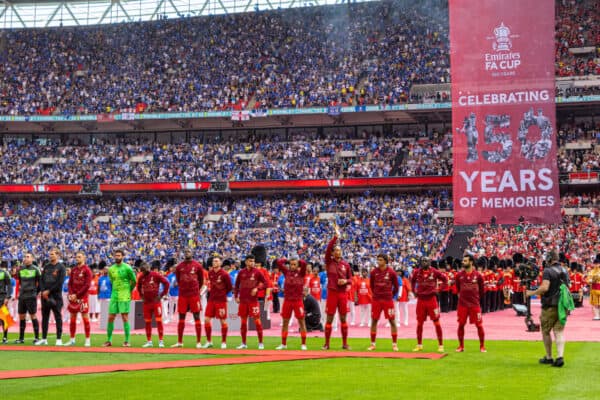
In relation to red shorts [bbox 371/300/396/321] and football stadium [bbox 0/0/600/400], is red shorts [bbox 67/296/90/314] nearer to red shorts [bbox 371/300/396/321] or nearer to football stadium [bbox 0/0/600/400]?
football stadium [bbox 0/0/600/400]

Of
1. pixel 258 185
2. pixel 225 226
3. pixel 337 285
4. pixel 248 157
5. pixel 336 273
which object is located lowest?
Result: pixel 337 285

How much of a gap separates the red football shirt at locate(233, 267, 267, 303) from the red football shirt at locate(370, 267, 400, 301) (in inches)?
94.8

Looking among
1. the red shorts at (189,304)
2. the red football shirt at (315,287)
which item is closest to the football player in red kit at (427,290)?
the red shorts at (189,304)

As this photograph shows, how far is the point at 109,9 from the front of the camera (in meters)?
66.4

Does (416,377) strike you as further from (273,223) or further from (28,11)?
(28,11)

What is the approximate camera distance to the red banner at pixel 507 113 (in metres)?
38.0

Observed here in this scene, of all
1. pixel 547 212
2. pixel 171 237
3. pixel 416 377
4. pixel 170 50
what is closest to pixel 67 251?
pixel 171 237

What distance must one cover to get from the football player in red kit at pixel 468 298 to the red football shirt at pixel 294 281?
10.9 ft

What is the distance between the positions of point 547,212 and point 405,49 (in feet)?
71.6

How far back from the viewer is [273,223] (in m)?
51.0

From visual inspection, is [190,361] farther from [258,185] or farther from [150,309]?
[258,185]

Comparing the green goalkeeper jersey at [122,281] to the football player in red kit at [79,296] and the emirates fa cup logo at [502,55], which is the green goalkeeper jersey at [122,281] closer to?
the football player in red kit at [79,296]

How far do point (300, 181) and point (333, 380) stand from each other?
40449 millimetres

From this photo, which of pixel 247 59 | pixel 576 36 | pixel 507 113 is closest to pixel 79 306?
pixel 507 113
